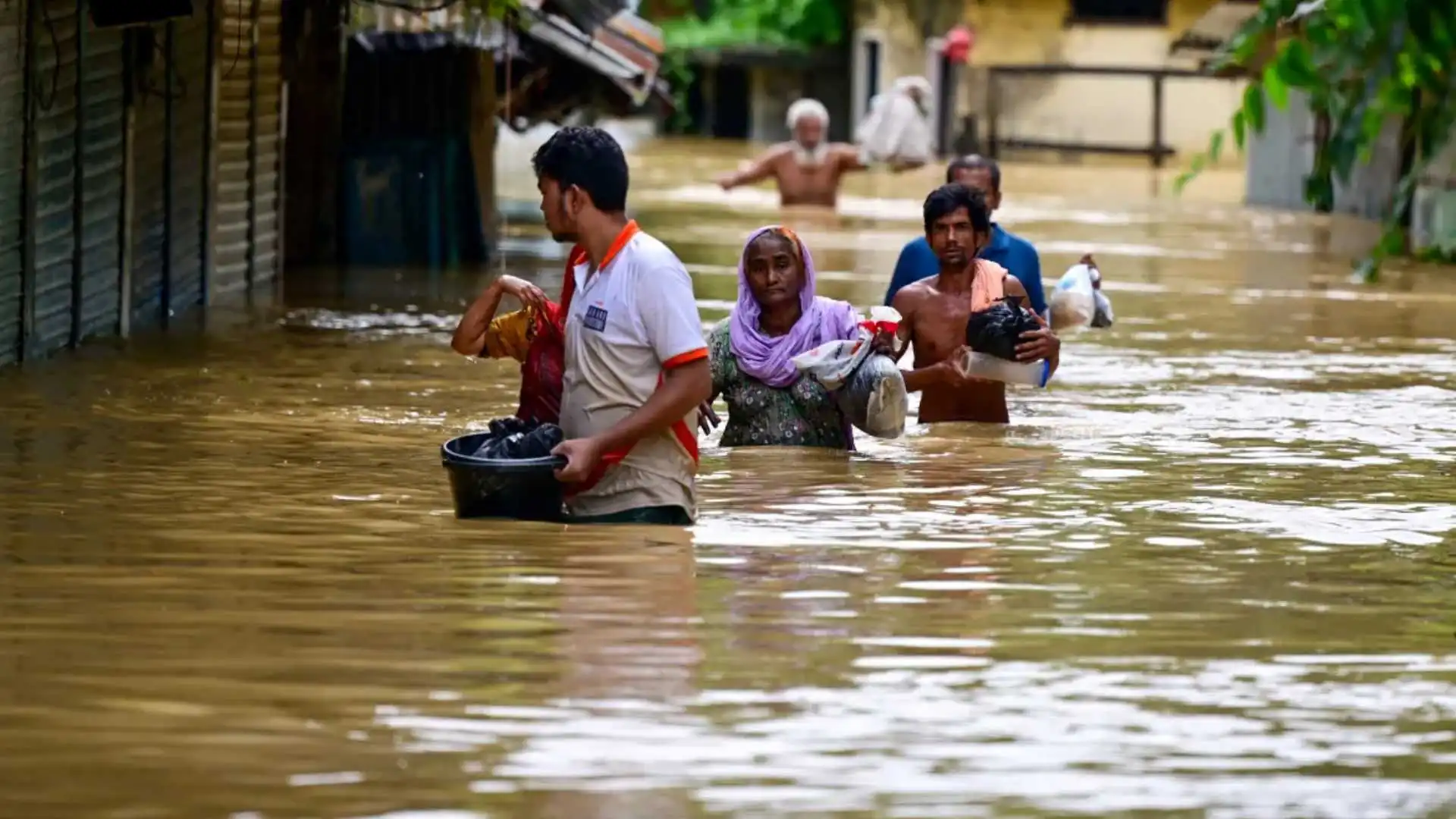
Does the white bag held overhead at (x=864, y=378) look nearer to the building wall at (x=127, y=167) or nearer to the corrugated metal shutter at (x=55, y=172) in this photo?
the building wall at (x=127, y=167)

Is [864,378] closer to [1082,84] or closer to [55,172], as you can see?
[55,172]

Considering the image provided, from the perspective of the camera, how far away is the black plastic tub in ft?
24.8

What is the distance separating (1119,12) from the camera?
1869 inches

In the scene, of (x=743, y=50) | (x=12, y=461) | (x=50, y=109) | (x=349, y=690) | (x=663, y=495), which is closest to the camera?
(x=349, y=690)

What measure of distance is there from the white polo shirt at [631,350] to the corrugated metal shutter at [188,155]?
28.1 ft

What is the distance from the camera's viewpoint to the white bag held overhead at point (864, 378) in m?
9.50

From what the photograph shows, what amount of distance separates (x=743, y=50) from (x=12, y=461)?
149 feet

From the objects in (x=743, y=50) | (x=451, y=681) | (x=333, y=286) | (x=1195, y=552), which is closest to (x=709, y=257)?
(x=333, y=286)

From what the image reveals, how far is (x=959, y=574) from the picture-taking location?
7812mm

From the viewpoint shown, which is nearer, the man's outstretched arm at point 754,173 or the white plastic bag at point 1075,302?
the white plastic bag at point 1075,302

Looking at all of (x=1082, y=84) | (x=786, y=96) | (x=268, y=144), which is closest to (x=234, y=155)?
(x=268, y=144)

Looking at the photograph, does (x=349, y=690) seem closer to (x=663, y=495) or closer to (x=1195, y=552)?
(x=663, y=495)

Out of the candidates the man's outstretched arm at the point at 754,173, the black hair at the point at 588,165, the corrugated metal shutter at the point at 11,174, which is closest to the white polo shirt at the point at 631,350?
the black hair at the point at 588,165

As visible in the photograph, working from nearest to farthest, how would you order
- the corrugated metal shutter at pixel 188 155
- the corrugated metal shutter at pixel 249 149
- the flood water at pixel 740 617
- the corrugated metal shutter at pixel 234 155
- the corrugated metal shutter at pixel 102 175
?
the flood water at pixel 740 617, the corrugated metal shutter at pixel 102 175, the corrugated metal shutter at pixel 188 155, the corrugated metal shutter at pixel 234 155, the corrugated metal shutter at pixel 249 149
